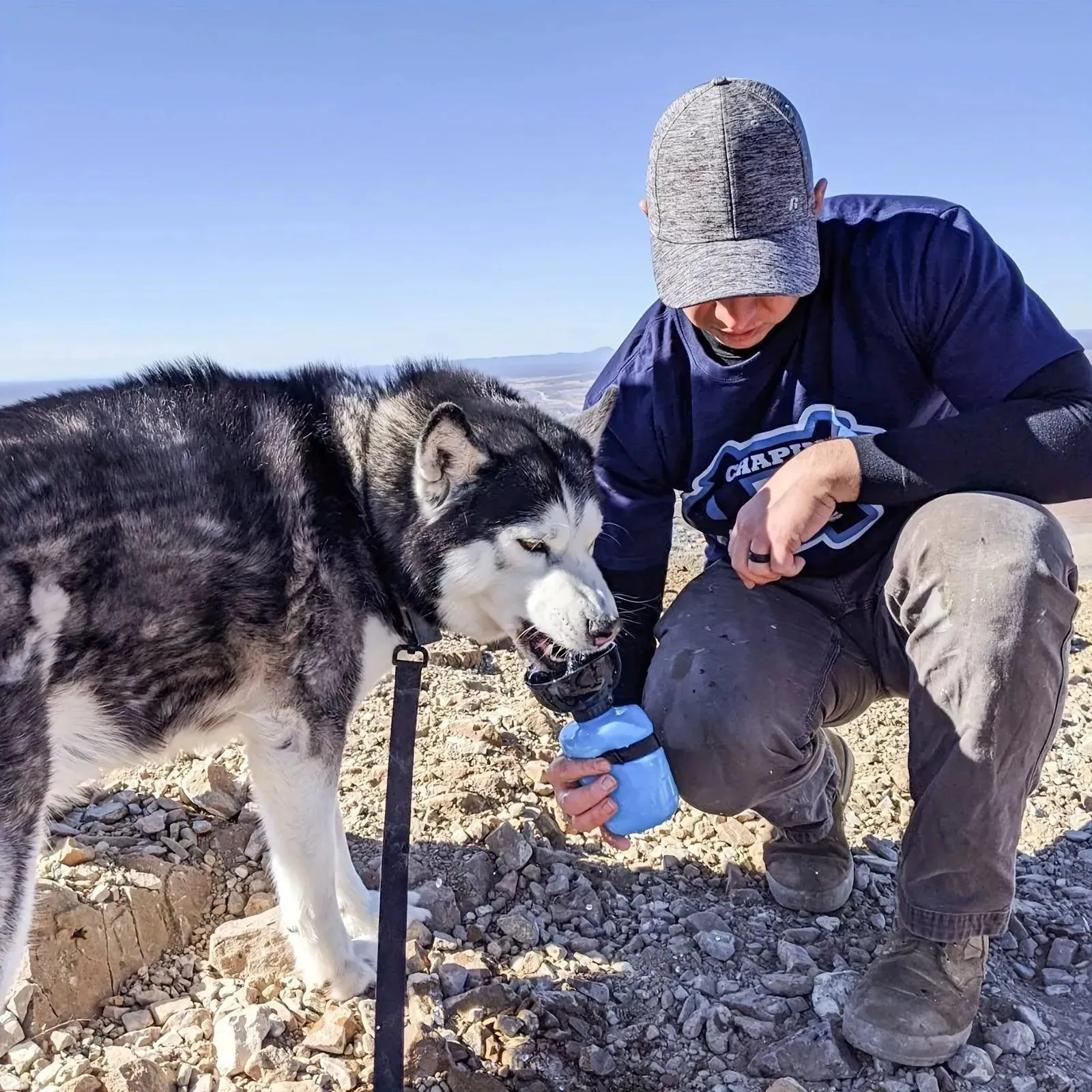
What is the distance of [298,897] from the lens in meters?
2.50

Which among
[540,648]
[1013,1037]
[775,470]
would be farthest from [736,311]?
[1013,1037]

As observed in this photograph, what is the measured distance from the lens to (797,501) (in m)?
2.50

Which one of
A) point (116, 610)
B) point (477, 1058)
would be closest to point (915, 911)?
point (477, 1058)

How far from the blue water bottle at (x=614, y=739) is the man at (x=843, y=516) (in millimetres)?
57

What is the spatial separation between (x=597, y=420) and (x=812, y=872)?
63.0 inches

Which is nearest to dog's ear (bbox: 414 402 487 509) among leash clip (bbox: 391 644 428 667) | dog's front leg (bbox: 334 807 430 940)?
leash clip (bbox: 391 644 428 667)

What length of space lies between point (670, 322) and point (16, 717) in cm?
217

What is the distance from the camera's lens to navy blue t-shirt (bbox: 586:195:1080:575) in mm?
2541

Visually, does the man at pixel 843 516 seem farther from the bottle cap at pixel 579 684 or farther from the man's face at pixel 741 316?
the bottle cap at pixel 579 684

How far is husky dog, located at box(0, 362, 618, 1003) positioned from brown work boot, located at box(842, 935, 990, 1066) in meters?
1.14

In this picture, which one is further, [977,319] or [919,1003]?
[977,319]

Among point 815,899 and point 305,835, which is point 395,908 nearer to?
point 305,835

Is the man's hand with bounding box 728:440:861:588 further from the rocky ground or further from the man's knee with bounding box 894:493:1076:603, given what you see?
the rocky ground

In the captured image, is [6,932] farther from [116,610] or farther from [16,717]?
[116,610]
